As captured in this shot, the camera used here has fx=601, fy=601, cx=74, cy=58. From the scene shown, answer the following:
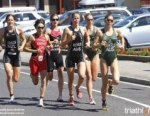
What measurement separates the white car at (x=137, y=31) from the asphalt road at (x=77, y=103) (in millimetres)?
9216

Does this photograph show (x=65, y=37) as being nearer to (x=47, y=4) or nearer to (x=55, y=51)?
(x=55, y=51)

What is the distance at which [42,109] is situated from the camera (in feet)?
39.4

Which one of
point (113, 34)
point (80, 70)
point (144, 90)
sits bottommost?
point (144, 90)

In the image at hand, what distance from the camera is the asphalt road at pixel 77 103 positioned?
38.2ft

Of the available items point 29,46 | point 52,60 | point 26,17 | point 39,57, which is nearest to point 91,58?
point 52,60

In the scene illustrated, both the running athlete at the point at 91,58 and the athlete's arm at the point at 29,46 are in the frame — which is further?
the running athlete at the point at 91,58

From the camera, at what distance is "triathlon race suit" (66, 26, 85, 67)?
39.8 ft

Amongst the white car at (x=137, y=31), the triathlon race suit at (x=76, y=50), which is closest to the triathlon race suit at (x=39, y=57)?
the triathlon race suit at (x=76, y=50)

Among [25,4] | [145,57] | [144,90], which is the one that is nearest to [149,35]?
[145,57]

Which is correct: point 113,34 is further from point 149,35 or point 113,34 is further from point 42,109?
point 149,35

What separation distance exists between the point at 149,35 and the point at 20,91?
11.5 m

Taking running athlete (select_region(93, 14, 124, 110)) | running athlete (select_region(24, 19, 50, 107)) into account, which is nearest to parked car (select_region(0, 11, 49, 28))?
running athlete (select_region(24, 19, 50, 107))

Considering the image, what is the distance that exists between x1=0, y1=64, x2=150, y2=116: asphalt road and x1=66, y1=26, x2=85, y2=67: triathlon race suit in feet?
3.07

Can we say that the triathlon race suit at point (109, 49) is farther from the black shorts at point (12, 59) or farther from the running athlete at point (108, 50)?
the black shorts at point (12, 59)
